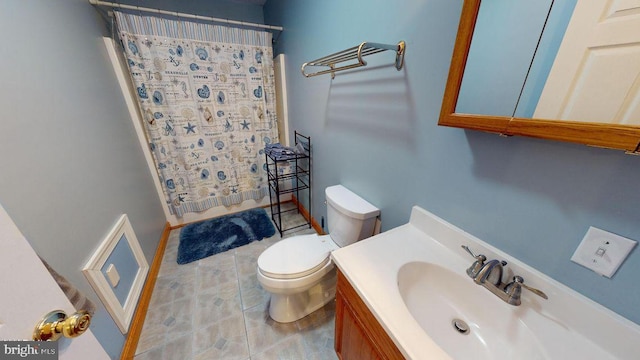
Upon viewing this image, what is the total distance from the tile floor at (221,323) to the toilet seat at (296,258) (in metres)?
0.43

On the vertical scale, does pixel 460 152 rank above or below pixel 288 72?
below

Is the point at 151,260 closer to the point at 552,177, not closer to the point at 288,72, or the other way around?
the point at 288,72

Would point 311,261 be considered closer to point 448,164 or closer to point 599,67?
point 448,164

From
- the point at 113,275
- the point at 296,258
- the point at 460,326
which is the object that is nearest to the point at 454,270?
the point at 460,326

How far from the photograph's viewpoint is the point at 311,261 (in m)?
1.21

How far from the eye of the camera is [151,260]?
65.7 inches

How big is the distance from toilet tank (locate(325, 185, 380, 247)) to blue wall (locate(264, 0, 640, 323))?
76 millimetres

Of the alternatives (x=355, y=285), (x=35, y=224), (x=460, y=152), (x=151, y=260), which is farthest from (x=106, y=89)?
(x=460, y=152)

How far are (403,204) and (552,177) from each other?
54cm

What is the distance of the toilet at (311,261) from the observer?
1.16 m

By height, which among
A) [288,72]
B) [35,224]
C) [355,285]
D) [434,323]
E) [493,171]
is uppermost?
[288,72]

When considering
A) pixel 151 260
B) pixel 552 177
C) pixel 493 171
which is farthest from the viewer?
pixel 151 260

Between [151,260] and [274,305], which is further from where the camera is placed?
[151,260]

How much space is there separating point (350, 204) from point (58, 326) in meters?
1.13
